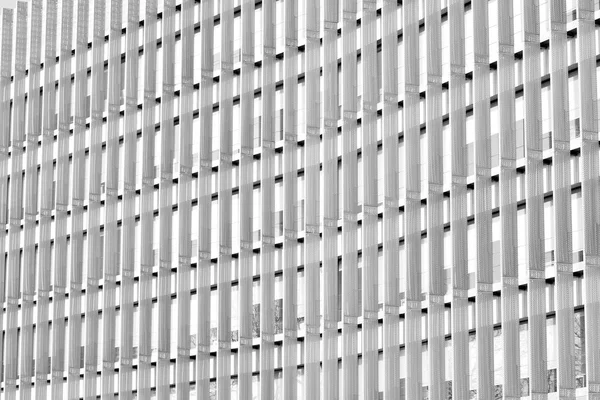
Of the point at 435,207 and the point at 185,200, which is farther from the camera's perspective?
the point at 185,200

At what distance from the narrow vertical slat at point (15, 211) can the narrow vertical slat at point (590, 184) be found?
4099cm

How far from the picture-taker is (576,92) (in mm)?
57625

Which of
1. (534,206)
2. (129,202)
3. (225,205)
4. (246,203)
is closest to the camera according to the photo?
(534,206)

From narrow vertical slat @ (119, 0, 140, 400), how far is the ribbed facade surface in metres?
0.11

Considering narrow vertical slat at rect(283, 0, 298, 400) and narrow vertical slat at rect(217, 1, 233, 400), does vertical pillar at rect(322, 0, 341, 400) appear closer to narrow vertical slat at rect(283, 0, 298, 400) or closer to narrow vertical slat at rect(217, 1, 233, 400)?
narrow vertical slat at rect(283, 0, 298, 400)

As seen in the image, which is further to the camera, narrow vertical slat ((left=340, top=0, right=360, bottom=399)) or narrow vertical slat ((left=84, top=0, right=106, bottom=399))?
narrow vertical slat ((left=84, top=0, right=106, bottom=399))

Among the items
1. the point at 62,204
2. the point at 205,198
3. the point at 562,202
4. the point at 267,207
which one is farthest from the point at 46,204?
the point at 562,202

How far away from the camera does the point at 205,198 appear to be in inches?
2992

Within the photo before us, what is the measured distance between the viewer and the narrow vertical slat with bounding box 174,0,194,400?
75000 millimetres

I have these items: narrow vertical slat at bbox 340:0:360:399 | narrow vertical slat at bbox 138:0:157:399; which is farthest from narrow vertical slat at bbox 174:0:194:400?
narrow vertical slat at bbox 340:0:360:399

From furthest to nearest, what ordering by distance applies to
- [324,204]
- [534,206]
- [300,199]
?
[300,199], [324,204], [534,206]

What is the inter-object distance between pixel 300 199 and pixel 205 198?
685cm

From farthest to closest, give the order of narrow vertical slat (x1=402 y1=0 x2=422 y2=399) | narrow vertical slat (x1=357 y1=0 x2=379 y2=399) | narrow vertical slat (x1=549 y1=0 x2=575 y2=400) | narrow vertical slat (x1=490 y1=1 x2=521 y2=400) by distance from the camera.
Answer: narrow vertical slat (x1=357 y1=0 x2=379 y2=399) → narrow vertical slat (x1=402 y1=0 x2=422 y2=399) → narrow vertical slat (x1=490 y1=1 x2=521 y2=400) → narrow vertical slat (x1=549 y1=0 x2=575 y2=400)

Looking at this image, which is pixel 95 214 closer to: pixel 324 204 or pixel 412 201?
pixel 324 204
